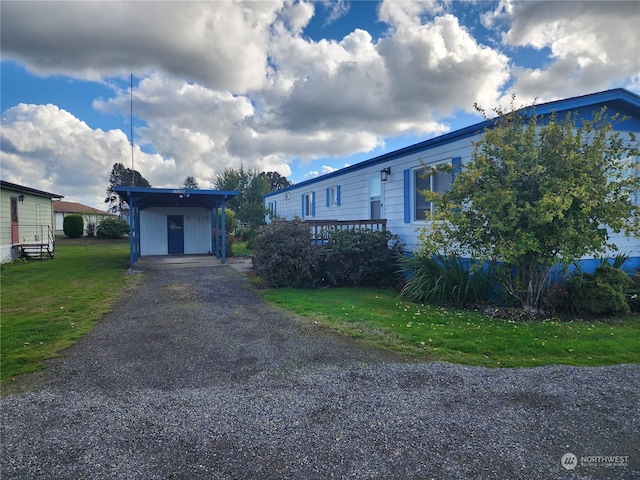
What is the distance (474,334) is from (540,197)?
2604mm

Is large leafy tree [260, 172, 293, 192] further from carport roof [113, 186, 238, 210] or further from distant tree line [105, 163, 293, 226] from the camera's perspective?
carport roof [113, 186, 238, 210]

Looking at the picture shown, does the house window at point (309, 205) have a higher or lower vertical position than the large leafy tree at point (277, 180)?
lower

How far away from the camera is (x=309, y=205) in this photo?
714 inches

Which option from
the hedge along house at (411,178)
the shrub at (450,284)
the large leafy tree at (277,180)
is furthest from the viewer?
the large leafy tree at (277,180)

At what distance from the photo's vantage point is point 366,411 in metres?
3.09

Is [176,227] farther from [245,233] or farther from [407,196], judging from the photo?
[407,196]

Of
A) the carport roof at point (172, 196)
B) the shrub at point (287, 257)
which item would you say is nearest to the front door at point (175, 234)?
the carport roof at point (172, 196)

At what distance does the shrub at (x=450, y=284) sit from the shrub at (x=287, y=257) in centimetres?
272

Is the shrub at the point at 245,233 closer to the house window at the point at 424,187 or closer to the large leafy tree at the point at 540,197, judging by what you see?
the house window at the point at 424,187

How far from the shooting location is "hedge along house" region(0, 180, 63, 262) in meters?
15.8

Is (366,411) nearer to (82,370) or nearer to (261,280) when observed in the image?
(82,370)

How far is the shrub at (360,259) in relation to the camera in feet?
32.8

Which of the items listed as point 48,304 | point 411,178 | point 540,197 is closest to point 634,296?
point 540,197

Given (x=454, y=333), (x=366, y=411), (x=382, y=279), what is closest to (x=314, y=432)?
(x=366, y=411)
